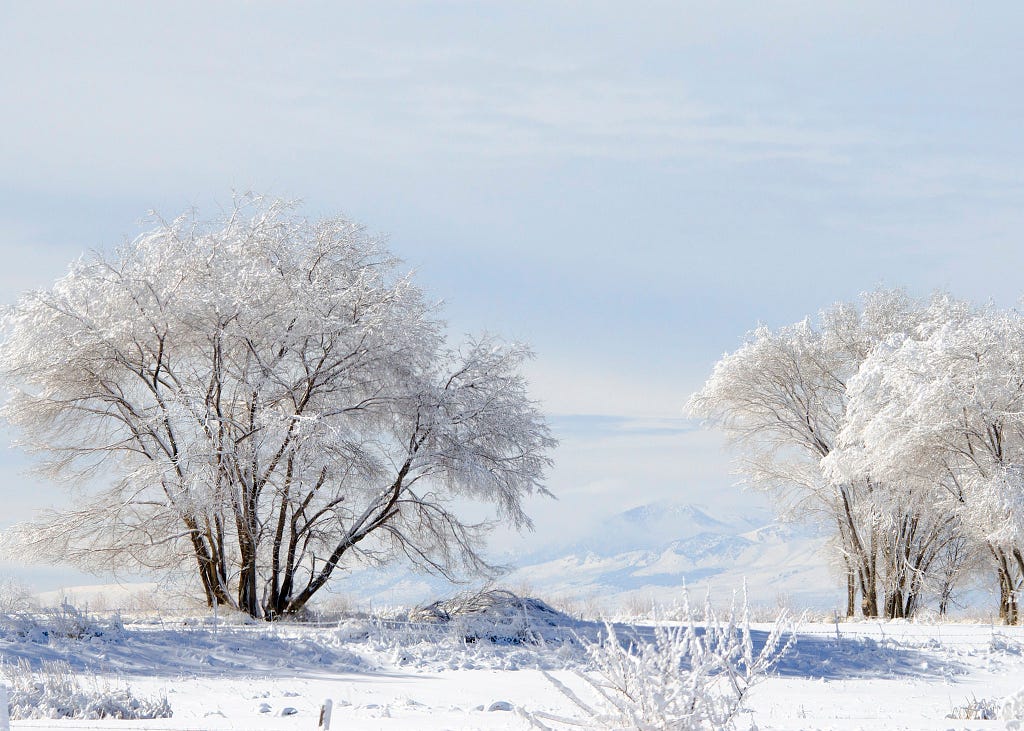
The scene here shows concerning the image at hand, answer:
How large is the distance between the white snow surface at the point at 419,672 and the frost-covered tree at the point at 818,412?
10367 mm

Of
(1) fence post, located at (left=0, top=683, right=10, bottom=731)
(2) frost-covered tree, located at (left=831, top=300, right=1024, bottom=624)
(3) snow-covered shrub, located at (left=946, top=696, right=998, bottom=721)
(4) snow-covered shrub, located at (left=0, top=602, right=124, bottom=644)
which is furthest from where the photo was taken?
(2) frost-covered tree, located at (left=831, top=300, right=1024, bottom=624)

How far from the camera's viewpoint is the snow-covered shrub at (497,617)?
1769cm

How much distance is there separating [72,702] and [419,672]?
5.77m

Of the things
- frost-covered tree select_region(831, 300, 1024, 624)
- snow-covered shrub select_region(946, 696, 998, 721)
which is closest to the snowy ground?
snow-covered shrub select_region(946, 696, 998, 721)

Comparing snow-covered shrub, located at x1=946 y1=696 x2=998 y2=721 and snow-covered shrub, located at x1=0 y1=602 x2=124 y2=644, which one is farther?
snow-covered shrub, located at x1=0 y1=602 x2=124 y2=644

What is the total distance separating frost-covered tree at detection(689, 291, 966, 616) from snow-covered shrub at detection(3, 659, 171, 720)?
24.0 meters

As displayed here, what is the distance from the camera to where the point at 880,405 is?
1071 inches

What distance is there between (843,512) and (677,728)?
89.9 feet

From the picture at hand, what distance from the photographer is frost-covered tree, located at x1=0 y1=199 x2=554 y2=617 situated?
68.7 feet

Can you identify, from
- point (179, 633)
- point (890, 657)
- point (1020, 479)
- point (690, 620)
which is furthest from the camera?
point (1020, 479)

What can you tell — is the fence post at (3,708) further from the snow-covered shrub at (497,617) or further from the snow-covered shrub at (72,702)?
the snow-covered shrub at (497,617)

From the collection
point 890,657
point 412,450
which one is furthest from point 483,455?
point 890,657

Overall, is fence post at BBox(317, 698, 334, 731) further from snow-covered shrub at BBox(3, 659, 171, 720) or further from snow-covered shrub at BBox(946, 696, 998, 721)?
snow-covered shrub at BBox(946, 696, 998, 721)

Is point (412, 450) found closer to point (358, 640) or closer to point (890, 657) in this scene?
point (358, 640)
